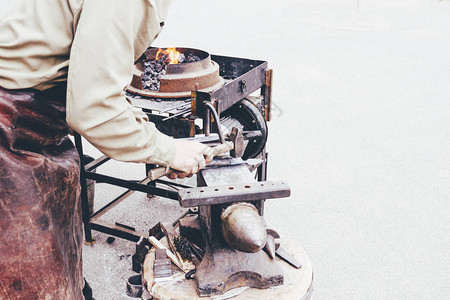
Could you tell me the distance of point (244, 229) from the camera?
143 centimetres

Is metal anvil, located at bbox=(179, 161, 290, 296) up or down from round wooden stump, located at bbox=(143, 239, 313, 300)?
up

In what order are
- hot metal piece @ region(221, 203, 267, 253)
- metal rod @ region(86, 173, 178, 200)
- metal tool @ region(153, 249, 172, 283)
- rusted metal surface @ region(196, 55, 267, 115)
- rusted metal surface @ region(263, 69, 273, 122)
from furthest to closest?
rusted metal surface @ region(263, 69, 273, 122) < metal rod @ region(86, 173, 178, 200) < rusted metal surface @ region(196, 55, 267, 115) < metal tool @ region(153, 249, 172, 283) < hot metal piece @ region(221, 203, 267, 253)

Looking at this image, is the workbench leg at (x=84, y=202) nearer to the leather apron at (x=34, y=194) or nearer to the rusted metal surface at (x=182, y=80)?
the rusted metal surface at (x=182, y=80)

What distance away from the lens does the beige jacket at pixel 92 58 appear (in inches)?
50.9

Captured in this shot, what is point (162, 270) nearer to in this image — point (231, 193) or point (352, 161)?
point (231, 193)

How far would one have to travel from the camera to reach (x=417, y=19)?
11.7 m

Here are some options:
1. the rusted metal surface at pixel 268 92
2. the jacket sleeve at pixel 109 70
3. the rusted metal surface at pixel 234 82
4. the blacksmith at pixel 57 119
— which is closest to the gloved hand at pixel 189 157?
the blacksmith at pixel 57 119

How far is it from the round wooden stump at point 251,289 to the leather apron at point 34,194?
369 mm

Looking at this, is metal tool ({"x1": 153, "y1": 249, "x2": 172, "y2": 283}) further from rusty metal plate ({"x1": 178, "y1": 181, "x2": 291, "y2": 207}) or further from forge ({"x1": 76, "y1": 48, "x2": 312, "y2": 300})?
rusty metal plate ({"x1": 178, "y1": 181, "x2": 291, "y2": 207})

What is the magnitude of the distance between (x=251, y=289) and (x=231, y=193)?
1.30 feet

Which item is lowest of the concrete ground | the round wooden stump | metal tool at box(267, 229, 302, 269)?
the concrete ground

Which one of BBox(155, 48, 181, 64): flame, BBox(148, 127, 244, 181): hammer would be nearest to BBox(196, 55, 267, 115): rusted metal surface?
BBox(155, 48, 181, 64): flame

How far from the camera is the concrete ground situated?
3.12 metres

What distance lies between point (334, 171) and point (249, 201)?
2.87 m
